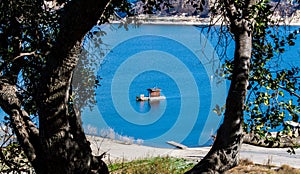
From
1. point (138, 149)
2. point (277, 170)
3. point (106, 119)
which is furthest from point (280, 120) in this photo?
point (106, 119)

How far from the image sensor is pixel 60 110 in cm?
279

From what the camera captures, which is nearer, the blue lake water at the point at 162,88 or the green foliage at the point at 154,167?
the green foliage at the point at 154,167

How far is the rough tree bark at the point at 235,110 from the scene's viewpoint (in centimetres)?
358

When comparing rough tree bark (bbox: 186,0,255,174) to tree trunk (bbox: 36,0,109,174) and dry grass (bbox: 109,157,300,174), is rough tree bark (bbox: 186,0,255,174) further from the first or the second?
dry grass (bbox: 109,157,300,174)

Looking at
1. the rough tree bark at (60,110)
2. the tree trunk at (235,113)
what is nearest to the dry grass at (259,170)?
the tree trunk at (235,113)

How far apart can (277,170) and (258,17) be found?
8.36 ft

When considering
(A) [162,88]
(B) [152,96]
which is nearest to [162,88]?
(A) [162,88]

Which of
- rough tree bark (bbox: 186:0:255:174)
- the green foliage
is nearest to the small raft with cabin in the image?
the green foliage

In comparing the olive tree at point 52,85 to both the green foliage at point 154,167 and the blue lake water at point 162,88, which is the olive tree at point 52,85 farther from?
the blue lake water at point 162,88

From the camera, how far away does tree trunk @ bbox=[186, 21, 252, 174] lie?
3.59 meters

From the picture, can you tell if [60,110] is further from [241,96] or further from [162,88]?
[162,88]

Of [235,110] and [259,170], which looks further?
[259,170]

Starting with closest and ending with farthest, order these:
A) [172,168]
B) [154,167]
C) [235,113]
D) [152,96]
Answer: [235,113], [154,167], [172,168], [152,96]

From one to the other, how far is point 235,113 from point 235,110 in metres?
0.02
